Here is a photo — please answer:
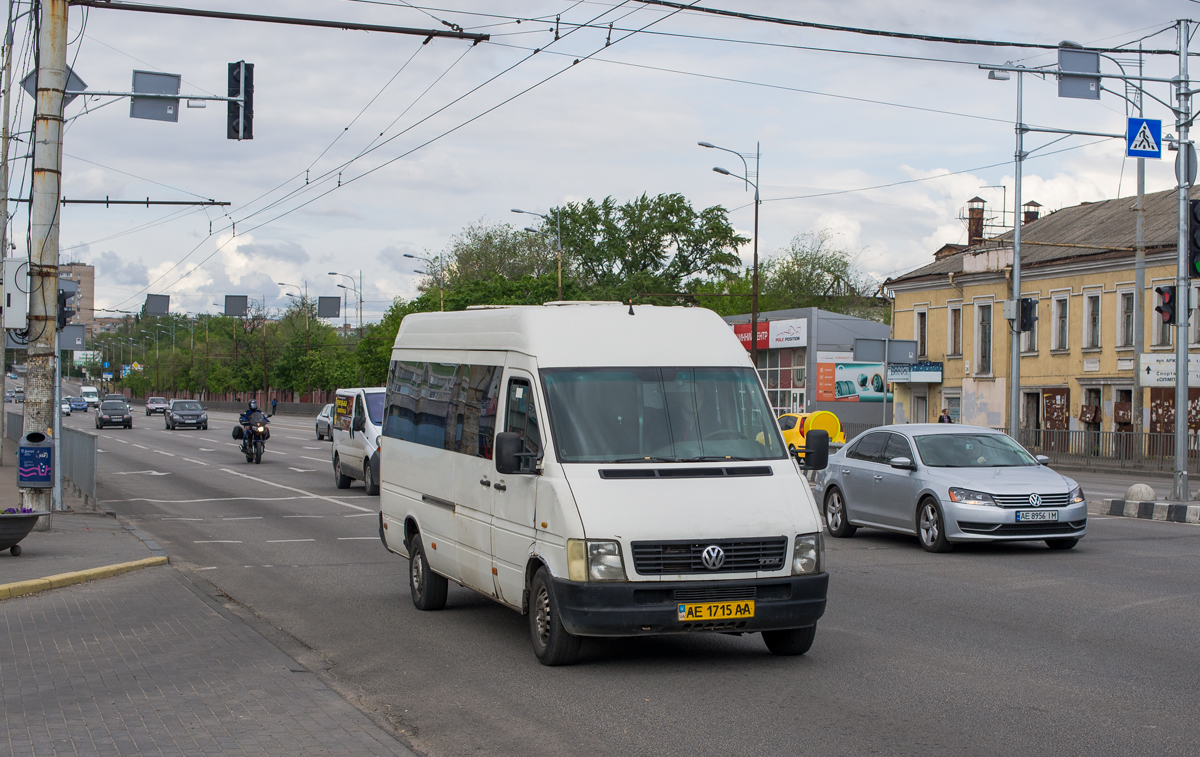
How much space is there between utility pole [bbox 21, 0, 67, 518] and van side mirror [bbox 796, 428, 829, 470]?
11.4m

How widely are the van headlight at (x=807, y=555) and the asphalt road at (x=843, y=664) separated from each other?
630 mm

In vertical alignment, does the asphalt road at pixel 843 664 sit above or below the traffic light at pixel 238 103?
below

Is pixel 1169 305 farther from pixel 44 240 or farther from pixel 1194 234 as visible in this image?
pixel 44 240

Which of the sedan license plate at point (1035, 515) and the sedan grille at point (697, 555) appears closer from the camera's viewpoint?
the sedan grille at point (697, 555)

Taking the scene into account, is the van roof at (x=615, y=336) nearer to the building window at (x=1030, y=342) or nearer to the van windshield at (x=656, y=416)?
the van windshield at (x=656, y=416)

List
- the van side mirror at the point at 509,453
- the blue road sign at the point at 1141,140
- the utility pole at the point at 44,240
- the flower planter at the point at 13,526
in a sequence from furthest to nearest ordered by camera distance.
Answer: the blue road sign at the point at 1141,140, the utility pole at the point at 44,240, the flower planter at the point at 13,526, the van side mirror at the point at 509,453

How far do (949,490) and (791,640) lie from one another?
6454 mm

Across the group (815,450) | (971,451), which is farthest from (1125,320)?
(815,450)

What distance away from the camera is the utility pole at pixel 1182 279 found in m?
21.4

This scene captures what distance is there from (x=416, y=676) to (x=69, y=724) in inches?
84.0

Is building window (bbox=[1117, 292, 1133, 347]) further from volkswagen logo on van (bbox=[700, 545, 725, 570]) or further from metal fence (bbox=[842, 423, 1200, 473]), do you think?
volkswagen logo on van (bbox=[700, 545, 725, 570])

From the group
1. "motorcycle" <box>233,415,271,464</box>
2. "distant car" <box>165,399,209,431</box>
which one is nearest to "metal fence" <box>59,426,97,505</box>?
"motorcycle" <box>233,415,271,464</box>

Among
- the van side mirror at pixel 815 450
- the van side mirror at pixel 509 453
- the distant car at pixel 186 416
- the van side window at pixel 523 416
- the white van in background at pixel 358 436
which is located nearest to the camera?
the van side mirror at pixel 509 453

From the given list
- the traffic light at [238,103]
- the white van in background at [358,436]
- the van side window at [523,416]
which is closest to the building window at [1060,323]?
the white van in background at [358,436]
